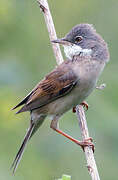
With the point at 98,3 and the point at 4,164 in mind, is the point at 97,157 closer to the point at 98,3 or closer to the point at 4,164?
the point at 4,164

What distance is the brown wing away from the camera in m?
4.62

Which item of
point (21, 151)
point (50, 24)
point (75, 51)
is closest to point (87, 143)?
point (21, 151)

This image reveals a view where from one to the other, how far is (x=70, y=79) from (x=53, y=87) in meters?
0.31

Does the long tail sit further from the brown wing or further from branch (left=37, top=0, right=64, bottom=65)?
branch (left=37, top=0, right=64, bottom=65)

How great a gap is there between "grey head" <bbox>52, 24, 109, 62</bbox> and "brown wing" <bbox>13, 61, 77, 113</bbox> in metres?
0.21

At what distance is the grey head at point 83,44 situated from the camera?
464 centimetres

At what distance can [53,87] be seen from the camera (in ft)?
15.7

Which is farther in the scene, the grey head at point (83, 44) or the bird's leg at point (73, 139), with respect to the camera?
the grey head at point (83, 44)

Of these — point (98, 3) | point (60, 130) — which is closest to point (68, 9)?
point (98, 3)

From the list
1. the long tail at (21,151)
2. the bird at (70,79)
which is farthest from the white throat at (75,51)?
the long tail at (21,151)

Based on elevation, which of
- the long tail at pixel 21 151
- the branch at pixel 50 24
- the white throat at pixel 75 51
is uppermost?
the branch at pixel 50 24

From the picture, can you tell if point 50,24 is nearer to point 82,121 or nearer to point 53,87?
point 53,87

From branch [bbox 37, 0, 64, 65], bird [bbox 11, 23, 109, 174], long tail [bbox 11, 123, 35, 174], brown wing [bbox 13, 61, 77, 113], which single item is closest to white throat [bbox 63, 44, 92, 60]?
bird [bbox 11, 23, 109, 174]

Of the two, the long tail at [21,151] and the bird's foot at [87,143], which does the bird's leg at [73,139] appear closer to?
the bird's foot at [87,143]
